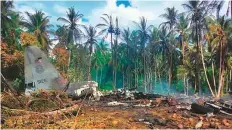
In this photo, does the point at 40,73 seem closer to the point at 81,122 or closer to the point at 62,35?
the point at 81,122

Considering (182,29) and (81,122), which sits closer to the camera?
(81,122)

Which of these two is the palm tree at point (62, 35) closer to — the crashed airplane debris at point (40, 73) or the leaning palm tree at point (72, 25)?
the leaning palm tree at point (72, 25)

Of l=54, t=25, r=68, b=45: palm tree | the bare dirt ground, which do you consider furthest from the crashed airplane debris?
l=54, t=25, r=68, b=45: palm tree

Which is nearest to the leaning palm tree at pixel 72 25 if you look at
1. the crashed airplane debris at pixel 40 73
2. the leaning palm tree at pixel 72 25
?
the leaning palm tree at pixel 72 25

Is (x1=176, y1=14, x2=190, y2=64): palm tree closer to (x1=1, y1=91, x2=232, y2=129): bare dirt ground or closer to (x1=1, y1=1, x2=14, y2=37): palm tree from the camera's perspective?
(x1=1, y1=1, x2=14, y2=37): palm tree

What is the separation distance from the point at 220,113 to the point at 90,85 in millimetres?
10545

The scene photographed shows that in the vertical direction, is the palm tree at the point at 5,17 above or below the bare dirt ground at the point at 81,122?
above

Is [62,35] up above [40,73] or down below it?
above

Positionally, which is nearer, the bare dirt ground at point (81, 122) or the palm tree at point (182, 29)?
the bare dirt ground at point (81, 122)

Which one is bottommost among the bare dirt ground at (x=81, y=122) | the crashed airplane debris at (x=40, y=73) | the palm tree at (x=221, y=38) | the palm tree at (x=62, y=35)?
the bare dirt ground at (x=81, y=122)

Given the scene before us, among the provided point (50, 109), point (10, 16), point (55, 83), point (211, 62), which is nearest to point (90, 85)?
point (55, 83)

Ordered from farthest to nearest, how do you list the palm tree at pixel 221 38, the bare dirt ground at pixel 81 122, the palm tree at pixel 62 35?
the palm tree at pixel 62 35 < the palm tree at pixel 221 38 < the bare dirt ground at pixel 81 122

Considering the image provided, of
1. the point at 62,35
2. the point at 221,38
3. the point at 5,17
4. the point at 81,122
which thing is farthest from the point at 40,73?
the point at 62,35

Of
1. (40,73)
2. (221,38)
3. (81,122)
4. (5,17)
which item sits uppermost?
(5,17)
